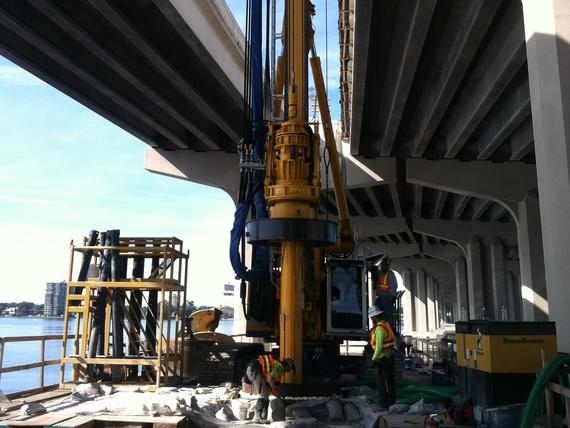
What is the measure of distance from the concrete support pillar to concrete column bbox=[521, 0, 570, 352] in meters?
33.6

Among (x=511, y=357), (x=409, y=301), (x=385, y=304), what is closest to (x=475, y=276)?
(x=409, y=301)

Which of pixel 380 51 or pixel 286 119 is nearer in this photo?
pixel 286 119

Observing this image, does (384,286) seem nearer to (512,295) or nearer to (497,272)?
(497,272)

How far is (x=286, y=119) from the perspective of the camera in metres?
12.5

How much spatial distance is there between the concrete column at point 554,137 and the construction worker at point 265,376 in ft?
15.1

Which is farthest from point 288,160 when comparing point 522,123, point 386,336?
point 522,123

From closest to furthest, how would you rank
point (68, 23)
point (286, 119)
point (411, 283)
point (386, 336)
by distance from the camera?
point (386, 336)
point (286, 119)
point (68, 23)
point (411, 283)

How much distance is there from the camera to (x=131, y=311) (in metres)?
14.9

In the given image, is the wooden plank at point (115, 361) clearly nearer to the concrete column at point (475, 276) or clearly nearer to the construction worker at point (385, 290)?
the construction worker at point (385, 290)

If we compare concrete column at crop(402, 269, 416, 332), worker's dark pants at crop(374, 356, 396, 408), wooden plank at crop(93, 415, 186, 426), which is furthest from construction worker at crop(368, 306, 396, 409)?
concrete column at crop(402, 269, 416, 332)

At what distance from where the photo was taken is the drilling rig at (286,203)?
11242 millimetres

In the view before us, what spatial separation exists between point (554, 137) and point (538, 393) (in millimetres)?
4255

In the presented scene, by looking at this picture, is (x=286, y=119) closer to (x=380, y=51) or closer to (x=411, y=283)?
(x=380, y=51)

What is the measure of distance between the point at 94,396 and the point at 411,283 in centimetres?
6407
